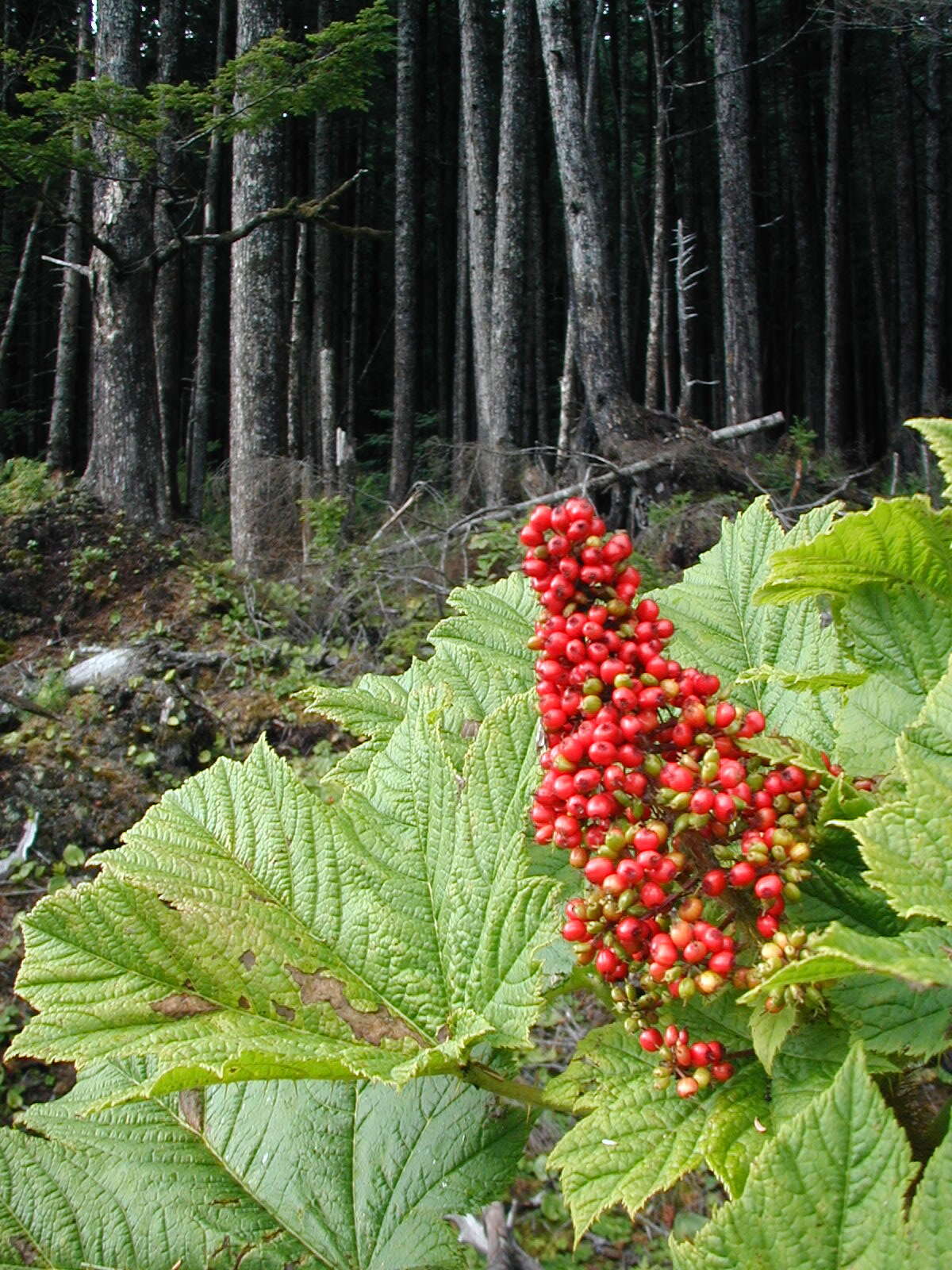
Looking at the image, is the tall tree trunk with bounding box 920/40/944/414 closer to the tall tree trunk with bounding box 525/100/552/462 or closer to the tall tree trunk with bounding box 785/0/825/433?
the tall tree trunk with bounding box 785/0/825/433

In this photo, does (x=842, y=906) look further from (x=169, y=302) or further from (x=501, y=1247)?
(x=169, y=302)

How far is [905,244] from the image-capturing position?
20797 mm

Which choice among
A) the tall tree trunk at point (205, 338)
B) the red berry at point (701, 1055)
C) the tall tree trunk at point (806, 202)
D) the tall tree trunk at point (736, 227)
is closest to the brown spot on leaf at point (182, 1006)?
the red berry at point (701, 1055)

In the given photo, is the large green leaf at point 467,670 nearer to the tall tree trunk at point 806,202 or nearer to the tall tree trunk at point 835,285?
the tall tree trunk at point 835,285

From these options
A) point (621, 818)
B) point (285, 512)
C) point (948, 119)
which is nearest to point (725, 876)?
point (621, 818)

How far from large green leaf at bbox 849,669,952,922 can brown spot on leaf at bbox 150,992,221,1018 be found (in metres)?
0.69

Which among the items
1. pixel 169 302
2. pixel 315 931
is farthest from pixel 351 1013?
pixel 169 302

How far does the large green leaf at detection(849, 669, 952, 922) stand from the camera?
77 cm

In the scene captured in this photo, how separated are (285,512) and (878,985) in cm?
974

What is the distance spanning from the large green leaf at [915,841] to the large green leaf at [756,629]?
37 cm

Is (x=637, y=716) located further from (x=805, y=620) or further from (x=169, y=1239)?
(x=169, y=1239)

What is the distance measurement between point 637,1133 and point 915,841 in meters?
0.40

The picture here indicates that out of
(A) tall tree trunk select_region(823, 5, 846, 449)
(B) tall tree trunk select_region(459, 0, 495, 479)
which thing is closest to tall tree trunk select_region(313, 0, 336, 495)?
(B) tall tree trunk select_region(459, 0, 495, 479)

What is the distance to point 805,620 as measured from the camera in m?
1.32
